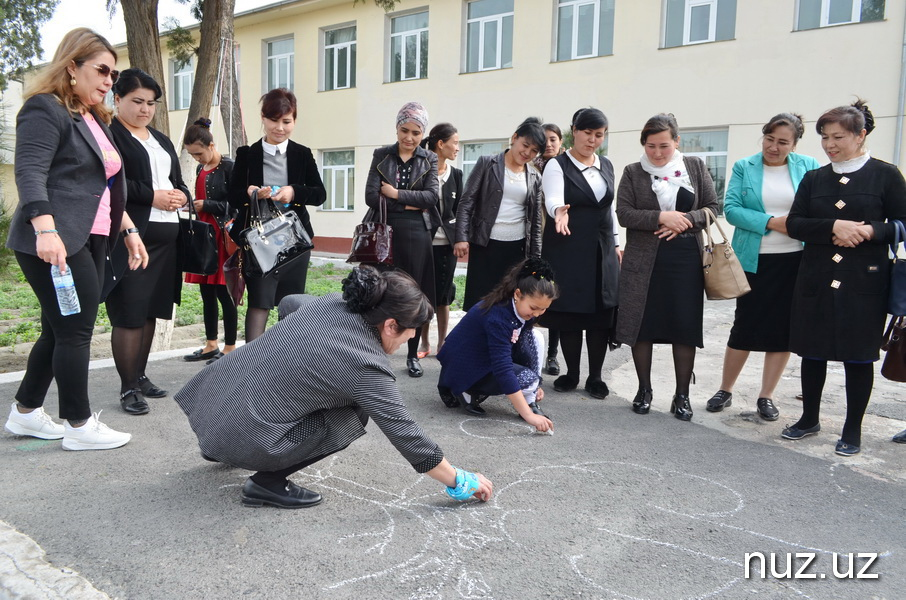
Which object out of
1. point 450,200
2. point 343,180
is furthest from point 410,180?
point 343,180

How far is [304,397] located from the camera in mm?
2684

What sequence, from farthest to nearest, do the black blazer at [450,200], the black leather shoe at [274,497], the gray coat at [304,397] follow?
1. the black blazer at [450,200]
2. the black leather shoe at [274,497]
3. the gray coat at [304,397]

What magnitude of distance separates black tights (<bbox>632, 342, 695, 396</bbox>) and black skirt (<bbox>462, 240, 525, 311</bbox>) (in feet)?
3.66

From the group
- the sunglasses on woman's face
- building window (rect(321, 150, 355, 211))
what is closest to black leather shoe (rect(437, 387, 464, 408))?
the sunglasses on woman's face

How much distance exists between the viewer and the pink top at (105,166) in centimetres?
332

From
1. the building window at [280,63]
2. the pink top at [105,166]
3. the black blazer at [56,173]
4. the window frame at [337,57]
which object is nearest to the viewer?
Result: the black blazer at [56,173]

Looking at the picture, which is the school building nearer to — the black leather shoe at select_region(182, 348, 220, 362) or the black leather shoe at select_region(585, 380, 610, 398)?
the black leather shoe at select_region(182, 348, 220, 362)

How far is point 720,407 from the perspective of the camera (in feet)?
14.9

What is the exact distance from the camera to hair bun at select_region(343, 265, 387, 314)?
2641mm

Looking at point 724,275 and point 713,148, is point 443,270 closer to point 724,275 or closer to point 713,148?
point 724,275

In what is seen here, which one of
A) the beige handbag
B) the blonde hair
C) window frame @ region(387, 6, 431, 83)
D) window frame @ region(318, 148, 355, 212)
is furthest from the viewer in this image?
window frame @ region(318, 148, 355, 212)

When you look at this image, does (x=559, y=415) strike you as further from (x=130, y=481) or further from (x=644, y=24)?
(x=644, y=24)

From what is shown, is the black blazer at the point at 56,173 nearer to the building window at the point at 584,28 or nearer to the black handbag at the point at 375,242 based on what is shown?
the black handbag at the point at 375,242

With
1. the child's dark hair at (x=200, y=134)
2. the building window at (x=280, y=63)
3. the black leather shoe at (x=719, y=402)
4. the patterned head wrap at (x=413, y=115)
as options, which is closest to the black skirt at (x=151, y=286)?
the child's dark hair at (x=200, y=134)
